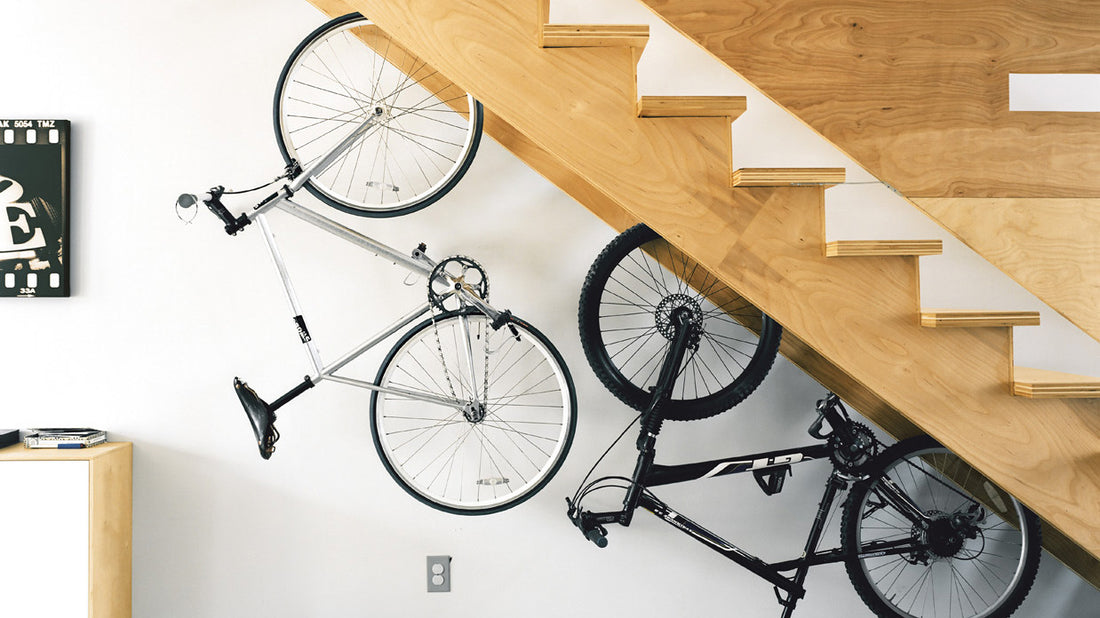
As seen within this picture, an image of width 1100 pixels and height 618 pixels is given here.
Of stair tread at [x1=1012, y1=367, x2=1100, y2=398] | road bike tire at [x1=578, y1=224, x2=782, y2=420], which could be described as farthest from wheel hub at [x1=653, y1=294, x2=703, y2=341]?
stair tread at [x1=1012, y1=367, x2=1100, y2=398]

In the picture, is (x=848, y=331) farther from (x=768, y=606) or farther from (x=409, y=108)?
(x=409, y=108)

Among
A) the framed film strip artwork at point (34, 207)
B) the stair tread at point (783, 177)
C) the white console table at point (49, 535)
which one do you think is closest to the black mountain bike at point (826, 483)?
the stair tread at point (783, 177)

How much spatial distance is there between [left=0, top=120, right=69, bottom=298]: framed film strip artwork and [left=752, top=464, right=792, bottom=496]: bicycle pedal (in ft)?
8.12

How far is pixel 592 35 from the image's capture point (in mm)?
1640

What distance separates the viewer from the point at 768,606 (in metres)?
2.51

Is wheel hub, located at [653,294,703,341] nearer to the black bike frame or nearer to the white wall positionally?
the white wall

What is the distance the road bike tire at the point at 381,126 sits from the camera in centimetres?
239

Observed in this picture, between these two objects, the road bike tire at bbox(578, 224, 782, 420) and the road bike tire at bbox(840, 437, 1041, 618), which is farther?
the road bike tire at bbox(578, 224, 782, 420)

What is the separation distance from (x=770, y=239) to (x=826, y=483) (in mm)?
1192

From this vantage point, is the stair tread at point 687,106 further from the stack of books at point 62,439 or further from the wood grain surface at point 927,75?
the stack of books at point 62,439

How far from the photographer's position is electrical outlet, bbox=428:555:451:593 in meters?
2.45

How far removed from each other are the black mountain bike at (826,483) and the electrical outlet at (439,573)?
1.65ft

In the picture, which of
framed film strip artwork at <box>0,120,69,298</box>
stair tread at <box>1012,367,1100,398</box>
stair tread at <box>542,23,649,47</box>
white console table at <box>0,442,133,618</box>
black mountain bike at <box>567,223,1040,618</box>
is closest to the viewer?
stair tread at <box>542,23,649,47</box>

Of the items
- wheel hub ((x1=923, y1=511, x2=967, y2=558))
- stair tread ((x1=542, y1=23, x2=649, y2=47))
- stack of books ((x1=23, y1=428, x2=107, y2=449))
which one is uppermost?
stair tread ((x1=542, y1=23, x2=649, y2=47))
